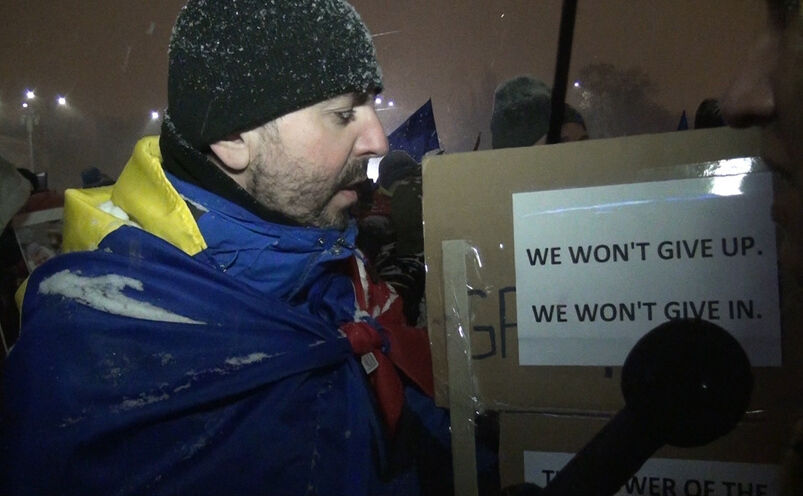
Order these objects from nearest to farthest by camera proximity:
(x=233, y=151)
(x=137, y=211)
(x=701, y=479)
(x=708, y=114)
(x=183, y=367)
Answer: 1. (x=701, y=479)
2. (x=183, y=367)
3. (x=137, y=211)
4. (x=233, y=151)
5. (x=708, y=114)

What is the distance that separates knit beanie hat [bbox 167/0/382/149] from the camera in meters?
1.15

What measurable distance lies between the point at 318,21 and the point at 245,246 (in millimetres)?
564

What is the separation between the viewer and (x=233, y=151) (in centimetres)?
123

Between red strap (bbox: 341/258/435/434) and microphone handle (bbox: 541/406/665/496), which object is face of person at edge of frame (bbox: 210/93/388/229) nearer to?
red strap (bbox: 341/258/435/434)

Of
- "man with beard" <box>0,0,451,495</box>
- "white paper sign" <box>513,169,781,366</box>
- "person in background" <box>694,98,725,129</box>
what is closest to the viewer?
"white paper sign" <box>513,169,781,366</box>

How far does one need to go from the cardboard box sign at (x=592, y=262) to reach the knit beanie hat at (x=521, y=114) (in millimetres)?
1152

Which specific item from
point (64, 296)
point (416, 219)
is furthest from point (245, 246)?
point (416, 219)

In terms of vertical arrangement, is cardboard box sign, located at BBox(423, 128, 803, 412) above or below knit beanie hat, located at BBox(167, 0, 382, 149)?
below

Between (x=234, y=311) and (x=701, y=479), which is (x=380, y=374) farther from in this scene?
(x=701, y=479)

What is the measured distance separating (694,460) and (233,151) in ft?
3.84

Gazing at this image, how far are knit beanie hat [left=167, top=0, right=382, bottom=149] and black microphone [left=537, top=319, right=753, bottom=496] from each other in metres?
0.90

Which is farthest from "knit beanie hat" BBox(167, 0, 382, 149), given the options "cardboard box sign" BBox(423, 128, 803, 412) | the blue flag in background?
the blue flag in background

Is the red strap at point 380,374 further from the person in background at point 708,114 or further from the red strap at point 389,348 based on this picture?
the person in background at point 708,114

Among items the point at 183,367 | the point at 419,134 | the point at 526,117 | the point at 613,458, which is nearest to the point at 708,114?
the point at 526,117
